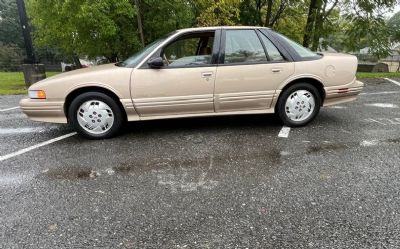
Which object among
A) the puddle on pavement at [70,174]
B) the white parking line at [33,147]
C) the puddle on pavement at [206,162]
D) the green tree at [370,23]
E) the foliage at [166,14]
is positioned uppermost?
the foliage at [166,14]

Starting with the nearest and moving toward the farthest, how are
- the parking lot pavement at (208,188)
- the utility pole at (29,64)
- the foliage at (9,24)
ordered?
the parking lot pavement at (208,188) < the utility pole at (29,64) < the foliage at (9,24)

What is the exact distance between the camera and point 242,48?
4.86 metres

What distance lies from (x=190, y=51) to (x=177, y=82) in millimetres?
597

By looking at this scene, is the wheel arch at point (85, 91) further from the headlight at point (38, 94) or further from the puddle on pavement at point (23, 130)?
the puddle on pavement at point (23, 130)

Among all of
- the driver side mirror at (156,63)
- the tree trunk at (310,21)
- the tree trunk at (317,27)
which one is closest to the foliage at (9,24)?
the tree trunk at (310,21)

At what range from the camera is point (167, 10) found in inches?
594

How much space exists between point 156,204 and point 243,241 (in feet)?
3.01

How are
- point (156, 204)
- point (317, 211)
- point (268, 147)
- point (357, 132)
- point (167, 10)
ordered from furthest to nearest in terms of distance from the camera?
point (167, 10) < point (357, 132) < point (268, 147) < point (156, 204) < point (317, 211)

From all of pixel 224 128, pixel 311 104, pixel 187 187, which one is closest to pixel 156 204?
pixel 187 187

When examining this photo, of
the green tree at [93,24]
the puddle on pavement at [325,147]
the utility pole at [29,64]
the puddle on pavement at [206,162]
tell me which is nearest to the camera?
the puddle on pavement at [206,162]

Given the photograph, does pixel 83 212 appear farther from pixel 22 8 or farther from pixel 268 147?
pixel 22 8

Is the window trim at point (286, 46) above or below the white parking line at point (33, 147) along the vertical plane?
above

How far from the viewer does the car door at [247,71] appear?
187 inches

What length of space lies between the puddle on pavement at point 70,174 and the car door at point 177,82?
1.32 m
